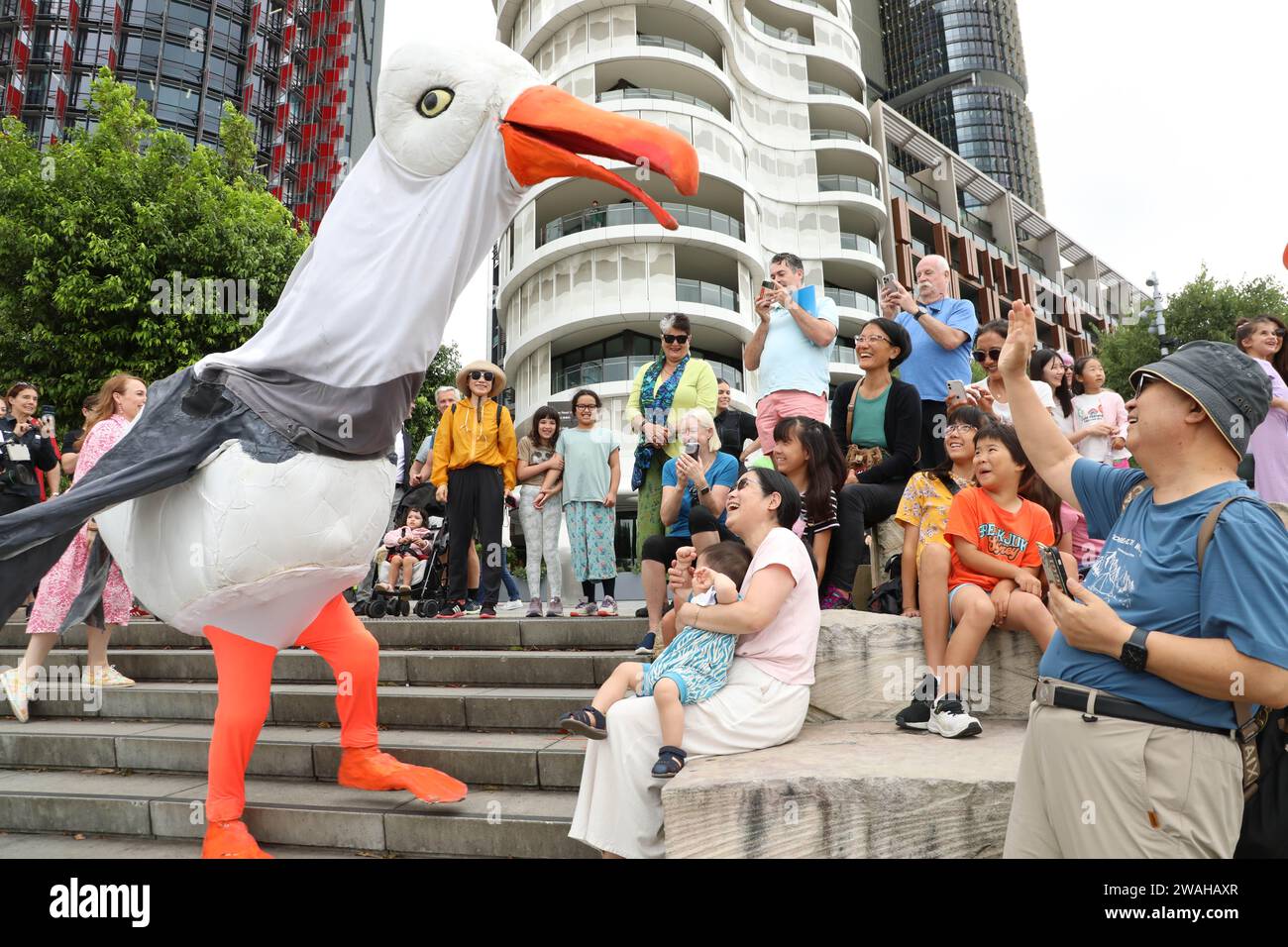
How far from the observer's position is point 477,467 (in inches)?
224

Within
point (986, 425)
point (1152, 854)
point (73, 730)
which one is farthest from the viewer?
point (73, 730)

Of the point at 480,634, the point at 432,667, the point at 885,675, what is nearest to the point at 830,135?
the point at 480,634

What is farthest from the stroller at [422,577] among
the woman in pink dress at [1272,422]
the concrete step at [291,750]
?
the woman in pink dress at [1272,422]

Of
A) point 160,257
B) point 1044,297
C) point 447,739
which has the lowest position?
point 447,739

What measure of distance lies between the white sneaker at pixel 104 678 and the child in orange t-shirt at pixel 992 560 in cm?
454

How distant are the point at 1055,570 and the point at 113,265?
43.6ft

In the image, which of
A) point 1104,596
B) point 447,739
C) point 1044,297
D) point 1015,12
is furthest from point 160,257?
point 1015,12

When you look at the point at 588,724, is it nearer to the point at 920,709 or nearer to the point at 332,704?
the point at 920,709

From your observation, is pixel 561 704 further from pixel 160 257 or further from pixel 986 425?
pixel 160 257

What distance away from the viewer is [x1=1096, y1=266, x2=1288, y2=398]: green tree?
19688mm

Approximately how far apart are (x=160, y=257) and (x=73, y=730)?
1009 cm

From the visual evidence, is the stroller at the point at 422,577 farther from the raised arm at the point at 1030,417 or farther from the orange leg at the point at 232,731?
the raised arm at the point at 1030,417

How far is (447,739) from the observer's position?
3693 millimetres

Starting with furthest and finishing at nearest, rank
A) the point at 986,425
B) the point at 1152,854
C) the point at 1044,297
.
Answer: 1. the point at 1044,297
2. the point at 986,425
3. the point at 1152,854
